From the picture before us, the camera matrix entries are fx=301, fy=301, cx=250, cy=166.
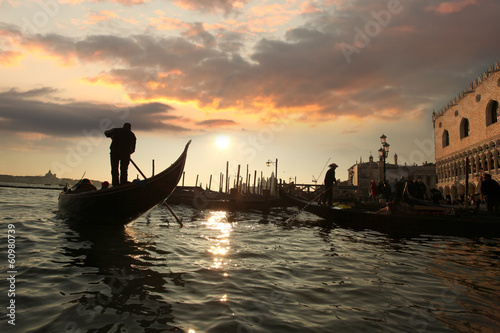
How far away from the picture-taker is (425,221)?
30.6 ft

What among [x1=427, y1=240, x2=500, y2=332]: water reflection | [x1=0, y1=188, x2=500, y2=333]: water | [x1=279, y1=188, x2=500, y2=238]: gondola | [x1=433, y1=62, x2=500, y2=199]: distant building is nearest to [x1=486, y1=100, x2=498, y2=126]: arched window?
[x1=433, y1=62, x2=500, y2=199]: distant building

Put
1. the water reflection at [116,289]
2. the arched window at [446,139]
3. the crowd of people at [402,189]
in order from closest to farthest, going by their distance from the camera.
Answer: the water reflection at [116,289]
the crowd of people at [402,189]
the arched window at [446,139]

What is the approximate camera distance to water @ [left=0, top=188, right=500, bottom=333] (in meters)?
2.66

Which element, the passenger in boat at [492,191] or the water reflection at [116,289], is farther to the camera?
the passenger in boat at [492,191]

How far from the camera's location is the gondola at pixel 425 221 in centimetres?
874

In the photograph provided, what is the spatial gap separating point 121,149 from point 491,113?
36287mm

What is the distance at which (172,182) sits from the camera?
8500mm

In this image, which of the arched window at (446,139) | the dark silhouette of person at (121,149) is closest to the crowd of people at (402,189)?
the dark silhouette of person at (121,149)

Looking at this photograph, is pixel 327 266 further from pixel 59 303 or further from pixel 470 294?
pixel 59 303

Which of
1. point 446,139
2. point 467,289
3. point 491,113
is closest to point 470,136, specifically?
point 491,113

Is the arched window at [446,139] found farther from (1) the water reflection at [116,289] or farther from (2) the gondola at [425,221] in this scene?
(1) the water reflection at [116,289]

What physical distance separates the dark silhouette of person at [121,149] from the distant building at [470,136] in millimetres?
28744

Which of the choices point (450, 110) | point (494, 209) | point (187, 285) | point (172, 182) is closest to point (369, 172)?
point (450, 110)

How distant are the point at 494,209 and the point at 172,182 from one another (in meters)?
11.5
